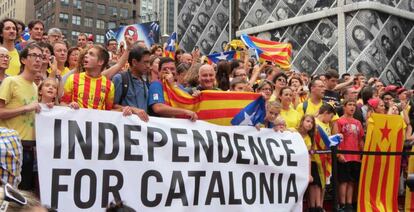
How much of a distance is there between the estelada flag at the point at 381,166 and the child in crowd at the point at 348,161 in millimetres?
317

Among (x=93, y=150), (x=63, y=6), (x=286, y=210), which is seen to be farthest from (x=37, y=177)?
→ (x=63, y=6)

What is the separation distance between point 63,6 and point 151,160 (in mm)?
98690

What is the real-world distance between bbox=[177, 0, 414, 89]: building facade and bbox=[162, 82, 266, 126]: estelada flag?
1992 centimetres

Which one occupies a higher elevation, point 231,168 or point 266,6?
point 266,6

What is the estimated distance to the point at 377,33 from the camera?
26.1 metres

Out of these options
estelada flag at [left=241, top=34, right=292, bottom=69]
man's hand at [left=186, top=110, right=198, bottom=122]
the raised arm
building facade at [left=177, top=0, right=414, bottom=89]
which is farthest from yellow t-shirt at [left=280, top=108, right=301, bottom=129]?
building facade at [left=177, top=0, right=414, bottom=89]

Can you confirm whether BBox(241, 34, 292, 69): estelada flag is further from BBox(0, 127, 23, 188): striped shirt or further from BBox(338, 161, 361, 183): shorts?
BBox(0, 127, 23, 188): striped shirt

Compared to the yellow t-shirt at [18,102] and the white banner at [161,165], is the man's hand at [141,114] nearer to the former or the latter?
the white banner at [161,165]

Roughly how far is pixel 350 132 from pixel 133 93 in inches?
133

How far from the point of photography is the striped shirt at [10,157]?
4.16 m

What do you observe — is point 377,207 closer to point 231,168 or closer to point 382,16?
point 231,168

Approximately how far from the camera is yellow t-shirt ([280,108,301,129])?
7.52 meters

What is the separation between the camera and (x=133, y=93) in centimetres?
597

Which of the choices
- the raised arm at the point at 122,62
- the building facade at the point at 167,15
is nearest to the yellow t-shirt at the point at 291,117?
the raised arm at the point at 122,62
